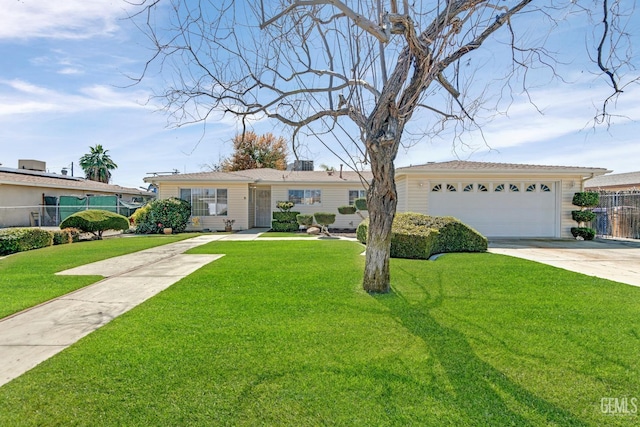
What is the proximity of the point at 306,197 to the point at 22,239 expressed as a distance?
12122 millimetres

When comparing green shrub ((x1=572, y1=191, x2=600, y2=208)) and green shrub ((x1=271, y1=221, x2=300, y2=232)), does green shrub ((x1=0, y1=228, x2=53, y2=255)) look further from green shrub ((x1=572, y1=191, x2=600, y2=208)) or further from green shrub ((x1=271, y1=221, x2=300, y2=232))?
green shrub ((x1=572, y1=191, x2=600, y2=208))

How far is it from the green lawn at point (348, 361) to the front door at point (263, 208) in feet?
49.8

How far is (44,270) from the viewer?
22.8 ft

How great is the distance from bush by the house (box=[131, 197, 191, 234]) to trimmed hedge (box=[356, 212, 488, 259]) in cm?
1099

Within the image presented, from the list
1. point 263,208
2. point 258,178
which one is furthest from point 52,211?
point 258,178

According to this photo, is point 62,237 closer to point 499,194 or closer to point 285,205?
point 285,205

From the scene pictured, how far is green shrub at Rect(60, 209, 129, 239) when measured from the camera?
1300 centimetres

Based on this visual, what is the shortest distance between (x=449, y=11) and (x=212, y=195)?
51.6 feet

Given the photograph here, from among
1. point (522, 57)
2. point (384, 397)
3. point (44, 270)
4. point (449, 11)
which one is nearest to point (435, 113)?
point (522, 57)

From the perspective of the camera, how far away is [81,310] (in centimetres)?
447

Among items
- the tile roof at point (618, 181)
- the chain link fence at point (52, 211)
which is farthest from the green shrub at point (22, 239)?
the tile roof at point (618, 181)

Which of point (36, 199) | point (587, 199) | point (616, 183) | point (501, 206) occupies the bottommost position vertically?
point (501, 206)

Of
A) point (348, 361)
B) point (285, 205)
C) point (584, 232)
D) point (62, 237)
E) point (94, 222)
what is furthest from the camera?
point (285, 205)

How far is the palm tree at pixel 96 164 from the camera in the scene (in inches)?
1400
